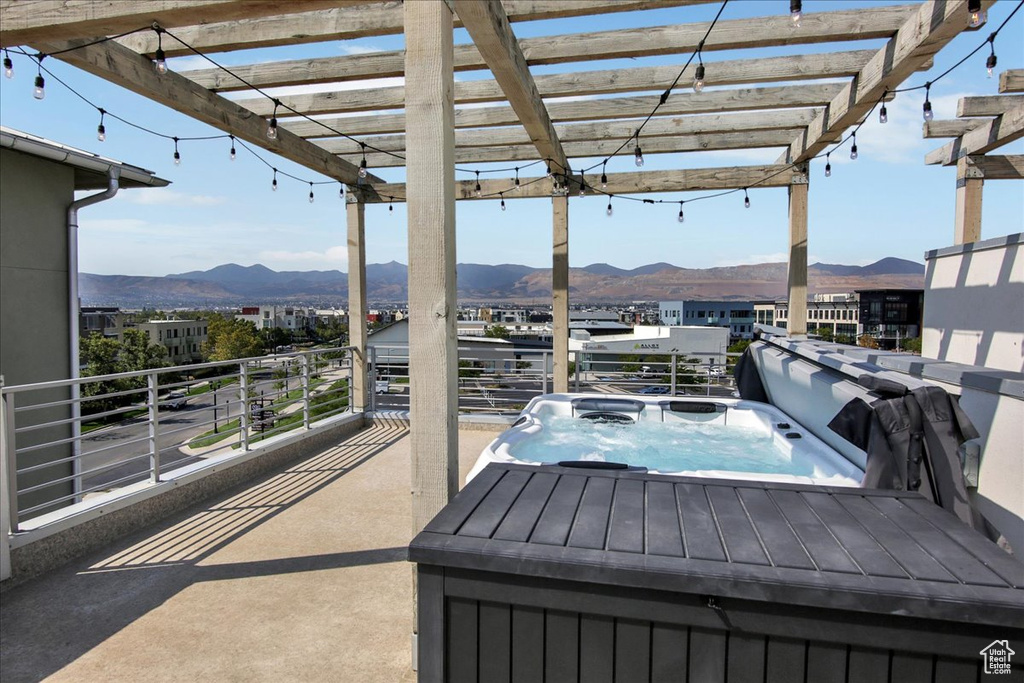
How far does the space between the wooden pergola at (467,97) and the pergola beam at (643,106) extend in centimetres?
1

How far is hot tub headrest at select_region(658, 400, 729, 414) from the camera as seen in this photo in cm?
441

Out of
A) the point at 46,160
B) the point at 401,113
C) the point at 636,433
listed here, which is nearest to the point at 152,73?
the point at 401,113

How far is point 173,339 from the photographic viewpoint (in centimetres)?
5716

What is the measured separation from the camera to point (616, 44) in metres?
3.30

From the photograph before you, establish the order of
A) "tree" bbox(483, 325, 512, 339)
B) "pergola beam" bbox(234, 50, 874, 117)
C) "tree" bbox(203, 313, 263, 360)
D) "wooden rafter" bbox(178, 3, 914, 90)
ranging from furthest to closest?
1. "tree" bbox(203, 313, 263, 360)
2. "tree" bbox(483, 325, 512, 339)
3. "pergola beam" bbox(234, 50, 874, 117)
4. "wooden rafter" bbox(178, 3, 914, 90)

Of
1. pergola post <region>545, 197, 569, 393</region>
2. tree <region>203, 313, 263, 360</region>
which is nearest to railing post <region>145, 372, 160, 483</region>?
pergola post <region>545, 197, 569, 393</region>

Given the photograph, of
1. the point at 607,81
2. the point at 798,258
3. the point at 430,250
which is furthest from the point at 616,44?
the point at 798,258

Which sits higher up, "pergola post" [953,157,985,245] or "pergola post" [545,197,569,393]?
"pergola post" [953,157,985,245]

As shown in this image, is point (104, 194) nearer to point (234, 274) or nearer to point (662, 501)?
point (662, 501)

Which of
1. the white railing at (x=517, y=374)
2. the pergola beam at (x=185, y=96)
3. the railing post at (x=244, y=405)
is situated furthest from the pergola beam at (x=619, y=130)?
the railing post at (x=244, y=405)

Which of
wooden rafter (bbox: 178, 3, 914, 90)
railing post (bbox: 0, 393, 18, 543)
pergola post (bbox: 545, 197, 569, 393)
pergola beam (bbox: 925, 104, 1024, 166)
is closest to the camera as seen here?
railing post (bbox: 0, 393, 18, 543)

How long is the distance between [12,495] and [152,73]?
249cm

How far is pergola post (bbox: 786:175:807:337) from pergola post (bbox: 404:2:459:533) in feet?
14.3

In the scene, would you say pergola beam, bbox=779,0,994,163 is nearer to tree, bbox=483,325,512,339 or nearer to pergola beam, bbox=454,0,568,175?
pergola beam, bbox=454,0,568,175
